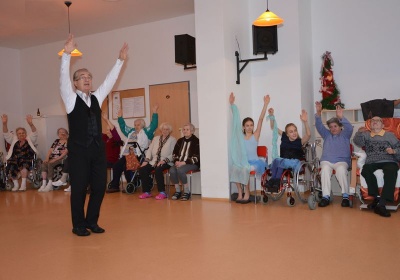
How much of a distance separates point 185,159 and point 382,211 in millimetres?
2539

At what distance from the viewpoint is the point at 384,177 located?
13.3 feet

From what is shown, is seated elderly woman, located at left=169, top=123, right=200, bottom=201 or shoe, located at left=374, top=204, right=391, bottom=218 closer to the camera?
shoe, located at left=374, top=204, right=391, bottom=218

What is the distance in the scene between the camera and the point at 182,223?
391 cm

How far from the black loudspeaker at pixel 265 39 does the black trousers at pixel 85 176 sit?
2.59 metres

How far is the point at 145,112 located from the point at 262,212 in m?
3.45

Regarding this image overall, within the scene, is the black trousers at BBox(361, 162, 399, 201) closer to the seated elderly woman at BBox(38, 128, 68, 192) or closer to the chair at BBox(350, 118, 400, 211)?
the chair at BBox(350, 118, 400, 211)

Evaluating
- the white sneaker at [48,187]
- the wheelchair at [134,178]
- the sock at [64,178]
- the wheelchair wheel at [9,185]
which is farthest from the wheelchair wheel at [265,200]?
the wheelchair wheel at [9,185]

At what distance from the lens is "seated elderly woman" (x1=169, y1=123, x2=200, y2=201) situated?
5.31m

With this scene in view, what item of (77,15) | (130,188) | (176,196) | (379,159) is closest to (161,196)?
(176,196)

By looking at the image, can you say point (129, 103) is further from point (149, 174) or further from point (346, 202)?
point (346, 202)

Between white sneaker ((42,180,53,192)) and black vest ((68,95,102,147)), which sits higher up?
black vest ((68,95,102,147))

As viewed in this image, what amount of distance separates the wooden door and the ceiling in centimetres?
119

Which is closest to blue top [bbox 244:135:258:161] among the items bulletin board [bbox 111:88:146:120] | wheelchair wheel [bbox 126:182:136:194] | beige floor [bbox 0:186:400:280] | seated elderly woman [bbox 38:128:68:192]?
beige floor [bbox 0:186:400:280]

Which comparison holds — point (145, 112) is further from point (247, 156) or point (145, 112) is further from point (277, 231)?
point (277, 231)
